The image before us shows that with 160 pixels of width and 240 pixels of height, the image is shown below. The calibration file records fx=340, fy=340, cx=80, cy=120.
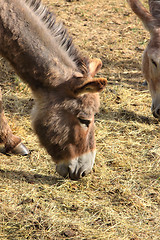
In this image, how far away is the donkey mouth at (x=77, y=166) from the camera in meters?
3.65

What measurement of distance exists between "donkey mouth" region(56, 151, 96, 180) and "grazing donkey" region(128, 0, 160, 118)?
2.18 metres

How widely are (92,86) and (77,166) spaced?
0.96 m

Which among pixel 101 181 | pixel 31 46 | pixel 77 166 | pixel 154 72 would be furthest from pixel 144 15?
pixel 77 166

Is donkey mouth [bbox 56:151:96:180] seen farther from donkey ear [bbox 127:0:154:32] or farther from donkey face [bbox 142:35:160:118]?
donkey ear [bbox 127:0:154:32]

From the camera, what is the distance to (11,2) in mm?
3477

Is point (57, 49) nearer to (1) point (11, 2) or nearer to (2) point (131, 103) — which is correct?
(1) point (11, 2)

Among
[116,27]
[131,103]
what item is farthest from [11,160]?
[116,27]

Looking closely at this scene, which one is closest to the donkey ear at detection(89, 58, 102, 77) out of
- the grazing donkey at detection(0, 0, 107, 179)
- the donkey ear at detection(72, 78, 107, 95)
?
the grazing donkey at detection(0, 0, 107, 179)

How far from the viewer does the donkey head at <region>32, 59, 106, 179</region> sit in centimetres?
347

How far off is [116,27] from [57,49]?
5.63 meters

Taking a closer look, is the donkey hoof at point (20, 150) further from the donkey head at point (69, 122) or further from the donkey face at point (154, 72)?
the donkey face at point (154, 72)

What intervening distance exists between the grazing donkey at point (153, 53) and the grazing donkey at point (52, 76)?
6.89ft

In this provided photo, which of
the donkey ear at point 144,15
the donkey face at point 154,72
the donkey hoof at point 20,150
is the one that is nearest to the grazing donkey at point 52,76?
the donkey hoof at point 20,150

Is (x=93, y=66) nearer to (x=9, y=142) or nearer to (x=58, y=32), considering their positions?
(x=58, y=32)
